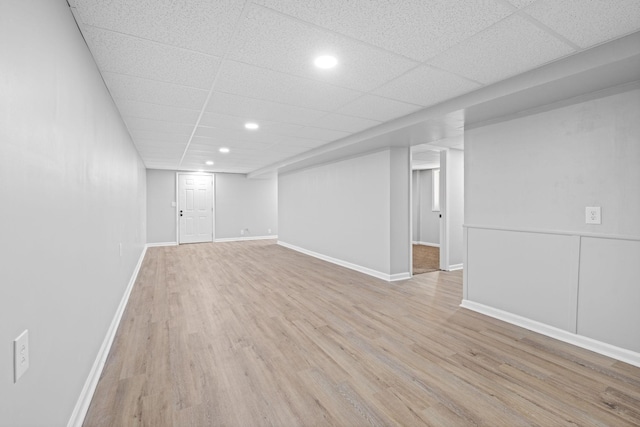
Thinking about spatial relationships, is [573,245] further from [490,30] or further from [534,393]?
[490,30]

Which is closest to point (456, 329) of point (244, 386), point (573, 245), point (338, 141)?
point (573, 245)

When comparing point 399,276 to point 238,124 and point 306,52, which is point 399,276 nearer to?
point 238,124

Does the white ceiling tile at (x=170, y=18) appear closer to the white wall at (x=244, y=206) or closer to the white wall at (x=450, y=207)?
the white wall at (x=450, y=207)

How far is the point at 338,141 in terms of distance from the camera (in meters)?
4.62

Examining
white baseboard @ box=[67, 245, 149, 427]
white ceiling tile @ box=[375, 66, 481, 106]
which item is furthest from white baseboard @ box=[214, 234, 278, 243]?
white ceiling tile @ box=[375, 66, 481, 106]

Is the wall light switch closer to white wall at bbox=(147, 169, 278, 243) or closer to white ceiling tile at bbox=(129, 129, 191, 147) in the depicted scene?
white ceiling tile at bbox=(129, 129, 191, 147)

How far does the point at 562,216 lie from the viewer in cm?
258

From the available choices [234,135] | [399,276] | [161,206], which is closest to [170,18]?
[234,135]

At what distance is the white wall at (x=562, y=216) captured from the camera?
2.23 metres

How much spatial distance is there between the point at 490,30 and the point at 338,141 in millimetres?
2970

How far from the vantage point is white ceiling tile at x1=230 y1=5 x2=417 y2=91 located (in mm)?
1697

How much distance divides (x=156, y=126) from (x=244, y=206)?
595 cm

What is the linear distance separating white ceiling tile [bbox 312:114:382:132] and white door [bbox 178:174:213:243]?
21.0ft

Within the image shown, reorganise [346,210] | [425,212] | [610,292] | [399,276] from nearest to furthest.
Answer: [610,292] → [399,276] → [346,210] → [425,212]
